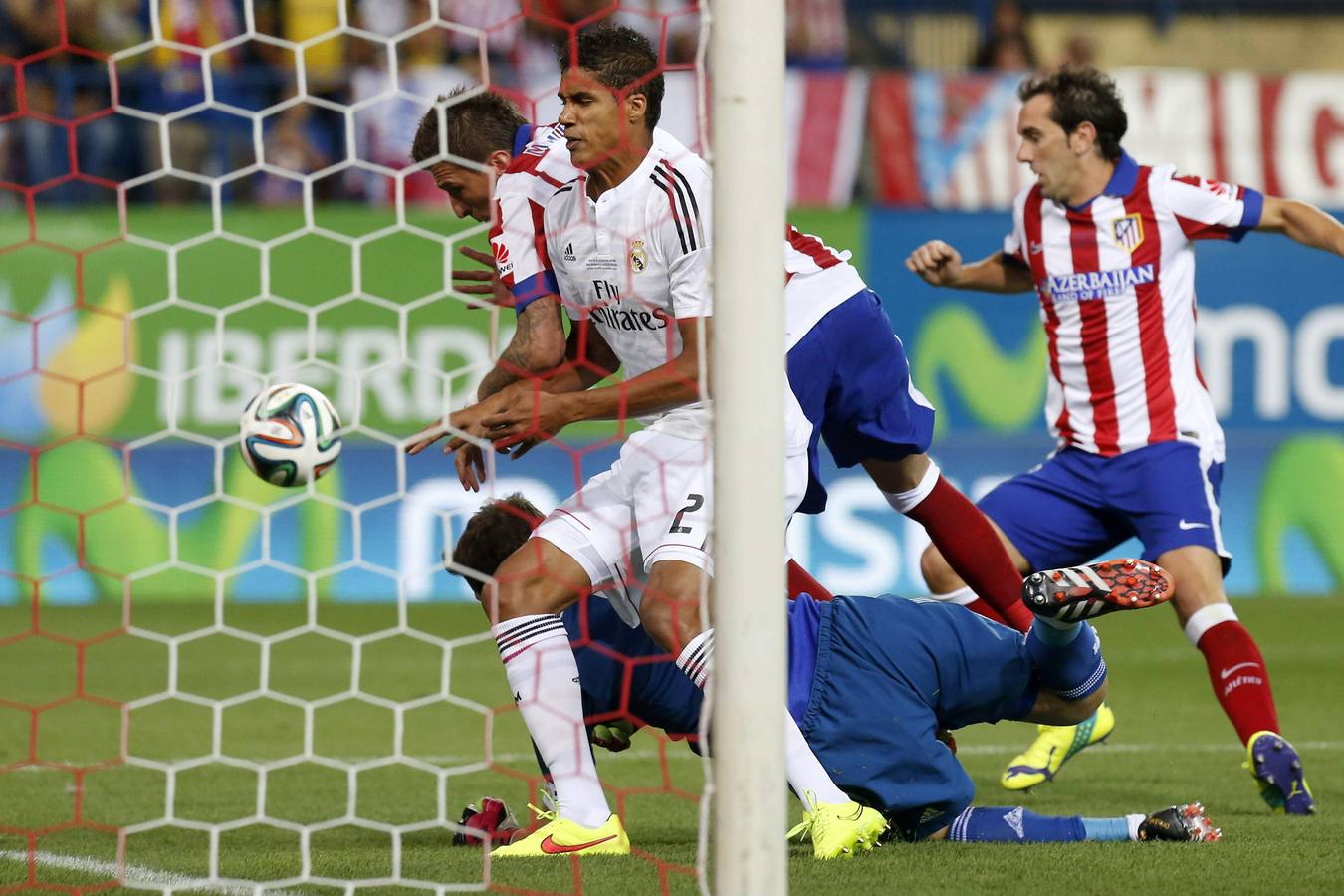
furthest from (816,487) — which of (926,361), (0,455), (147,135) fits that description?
(147,135)

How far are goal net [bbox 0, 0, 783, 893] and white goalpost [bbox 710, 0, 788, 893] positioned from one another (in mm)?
1646

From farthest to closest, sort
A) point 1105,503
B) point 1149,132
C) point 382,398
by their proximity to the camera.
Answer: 1. point 1149,132
2. point 382,398
3. point 1105,503

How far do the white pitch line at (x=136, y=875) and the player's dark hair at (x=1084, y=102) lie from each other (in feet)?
10.3

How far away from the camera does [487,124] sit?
4949 mm

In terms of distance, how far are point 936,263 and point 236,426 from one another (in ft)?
18.2

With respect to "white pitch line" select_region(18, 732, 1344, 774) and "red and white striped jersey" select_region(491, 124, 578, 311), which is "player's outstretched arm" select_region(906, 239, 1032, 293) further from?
"white pitch line" select_region(18, 732, 1344, 774)

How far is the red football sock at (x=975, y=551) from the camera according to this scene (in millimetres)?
5188

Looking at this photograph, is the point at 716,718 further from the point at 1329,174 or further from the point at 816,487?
the point at 1329,174

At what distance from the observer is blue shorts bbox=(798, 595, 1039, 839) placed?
4.06 meters

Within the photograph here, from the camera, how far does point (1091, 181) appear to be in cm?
561

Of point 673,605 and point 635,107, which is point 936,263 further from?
point 673,605

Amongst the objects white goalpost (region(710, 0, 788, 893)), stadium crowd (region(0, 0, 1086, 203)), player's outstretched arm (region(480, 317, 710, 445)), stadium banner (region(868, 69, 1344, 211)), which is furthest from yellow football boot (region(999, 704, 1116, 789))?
stadium banner (region(868, 69, 1344, 211))

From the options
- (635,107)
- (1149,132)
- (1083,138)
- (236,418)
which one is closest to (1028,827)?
(635,107)

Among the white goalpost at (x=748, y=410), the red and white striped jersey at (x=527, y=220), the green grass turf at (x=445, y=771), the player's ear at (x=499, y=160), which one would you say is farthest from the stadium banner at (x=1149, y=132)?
the white goalpost at (x=748, y=410)
